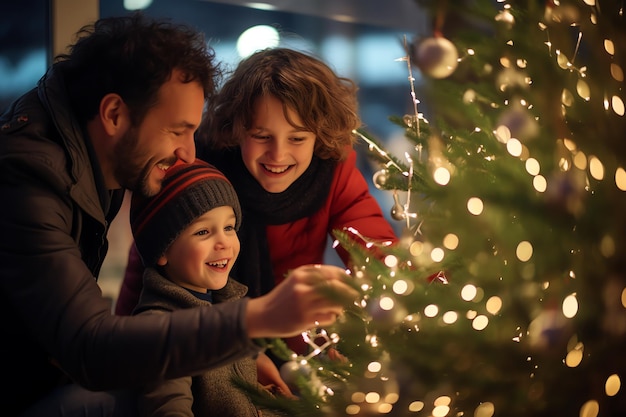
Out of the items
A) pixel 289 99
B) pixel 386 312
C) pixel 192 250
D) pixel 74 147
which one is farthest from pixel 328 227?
pixel 386 312

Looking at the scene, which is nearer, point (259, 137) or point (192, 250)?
point (192, 250)

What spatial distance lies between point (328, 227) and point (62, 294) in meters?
0.74

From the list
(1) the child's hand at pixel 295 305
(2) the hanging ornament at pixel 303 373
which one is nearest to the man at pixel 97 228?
(1) the child's hand at pixel 295 305

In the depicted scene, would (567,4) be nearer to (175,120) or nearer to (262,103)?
(175,120)

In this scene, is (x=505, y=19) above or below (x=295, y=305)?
above

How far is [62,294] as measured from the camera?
0.92m

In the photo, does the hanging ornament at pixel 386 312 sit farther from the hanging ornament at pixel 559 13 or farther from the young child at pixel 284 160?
the young child at pixel 284 160

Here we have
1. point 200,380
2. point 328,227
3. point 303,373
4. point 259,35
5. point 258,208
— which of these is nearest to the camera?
point 303,373

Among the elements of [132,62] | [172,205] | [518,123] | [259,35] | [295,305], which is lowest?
[259,35]

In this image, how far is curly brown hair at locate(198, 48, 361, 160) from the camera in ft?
4.60

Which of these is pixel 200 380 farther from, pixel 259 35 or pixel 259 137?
pixel 259 35

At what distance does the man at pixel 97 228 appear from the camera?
884mm

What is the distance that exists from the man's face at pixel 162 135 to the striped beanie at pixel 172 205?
7cm

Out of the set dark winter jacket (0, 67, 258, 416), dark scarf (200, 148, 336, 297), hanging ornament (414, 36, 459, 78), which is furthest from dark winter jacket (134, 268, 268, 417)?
hanging ornament (414, 36, 459, 78)
